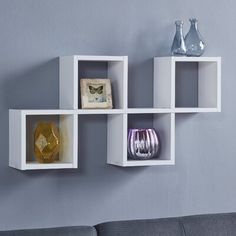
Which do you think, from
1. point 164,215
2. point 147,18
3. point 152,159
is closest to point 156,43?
point 147,18

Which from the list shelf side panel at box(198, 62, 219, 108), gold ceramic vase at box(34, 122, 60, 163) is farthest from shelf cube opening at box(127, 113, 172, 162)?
gold ceramic vase at box(34, 122, 60, 163)

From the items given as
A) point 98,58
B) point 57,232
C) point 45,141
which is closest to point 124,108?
point 98,58

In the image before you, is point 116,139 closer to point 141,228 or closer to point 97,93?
point 97,93

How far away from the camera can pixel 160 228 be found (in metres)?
2.86

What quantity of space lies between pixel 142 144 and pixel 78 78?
0.39 m

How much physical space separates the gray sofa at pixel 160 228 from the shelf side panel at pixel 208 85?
0.52m

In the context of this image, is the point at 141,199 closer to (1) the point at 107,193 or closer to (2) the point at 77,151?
(1) the point at 107,193

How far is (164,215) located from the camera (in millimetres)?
3221

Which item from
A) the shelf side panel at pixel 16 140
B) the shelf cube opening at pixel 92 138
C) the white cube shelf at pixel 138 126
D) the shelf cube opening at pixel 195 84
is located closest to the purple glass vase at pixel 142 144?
the white cube shelf at pixel 138 126

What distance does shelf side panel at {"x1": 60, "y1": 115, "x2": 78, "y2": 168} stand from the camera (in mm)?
2873

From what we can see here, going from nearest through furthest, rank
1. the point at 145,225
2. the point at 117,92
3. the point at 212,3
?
the point at 145,225 < the point at 117,92 < the point at 212,3

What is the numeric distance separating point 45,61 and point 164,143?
0.62m

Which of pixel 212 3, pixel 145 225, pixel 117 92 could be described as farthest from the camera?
pixel 212 3

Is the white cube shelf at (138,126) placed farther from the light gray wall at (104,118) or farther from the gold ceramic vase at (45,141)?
the gold ceramic vase at (45,141)
